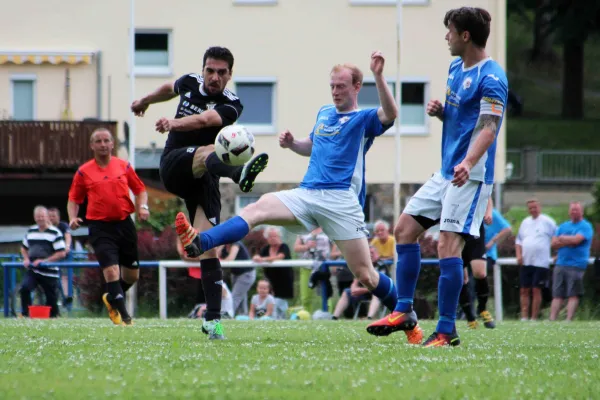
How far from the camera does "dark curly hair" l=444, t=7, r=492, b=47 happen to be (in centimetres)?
795

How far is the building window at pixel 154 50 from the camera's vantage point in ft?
109

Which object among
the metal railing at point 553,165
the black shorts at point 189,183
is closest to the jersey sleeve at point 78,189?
A: the black shorts at point 189,183

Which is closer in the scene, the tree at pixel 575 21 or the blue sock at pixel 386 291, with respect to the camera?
the blue sock at pixel 386 291

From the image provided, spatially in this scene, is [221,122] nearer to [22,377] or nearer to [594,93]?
[22,377]

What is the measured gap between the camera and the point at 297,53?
33344 millimetres

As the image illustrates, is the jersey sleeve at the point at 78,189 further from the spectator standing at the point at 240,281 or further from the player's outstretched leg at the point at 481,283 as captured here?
the spectator standing at the point at 240,281

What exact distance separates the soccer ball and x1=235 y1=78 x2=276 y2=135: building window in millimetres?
24978

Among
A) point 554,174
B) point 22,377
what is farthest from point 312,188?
point 554,174

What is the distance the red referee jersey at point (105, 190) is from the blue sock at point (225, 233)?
14.9 ft

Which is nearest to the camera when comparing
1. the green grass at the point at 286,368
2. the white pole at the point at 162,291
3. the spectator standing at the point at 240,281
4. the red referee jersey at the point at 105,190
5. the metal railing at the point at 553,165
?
the green grass at the point at 286,368

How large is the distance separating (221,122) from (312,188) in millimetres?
907

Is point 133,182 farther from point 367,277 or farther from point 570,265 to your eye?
point 570,265

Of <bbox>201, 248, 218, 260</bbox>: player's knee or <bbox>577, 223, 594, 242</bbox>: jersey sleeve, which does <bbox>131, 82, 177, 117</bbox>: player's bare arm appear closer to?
<bbox>201, 248, 218, 260</bbox>: player's knee

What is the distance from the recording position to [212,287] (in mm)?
8891
